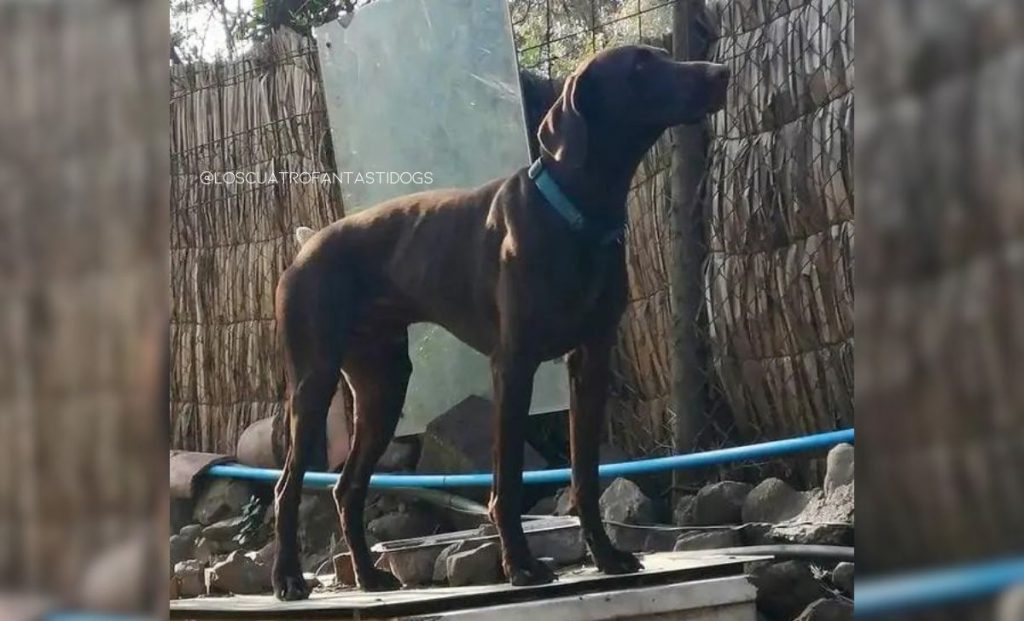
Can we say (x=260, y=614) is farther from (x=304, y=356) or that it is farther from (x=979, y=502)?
(x=979, y=502)

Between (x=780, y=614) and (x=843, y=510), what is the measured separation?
249 millimetres

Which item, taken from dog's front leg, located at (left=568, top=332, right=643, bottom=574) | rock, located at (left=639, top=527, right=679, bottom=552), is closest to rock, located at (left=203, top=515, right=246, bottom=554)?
dog's front leg, located at (left=568, top=332, right=643, bottom=574)

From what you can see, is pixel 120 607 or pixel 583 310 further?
pixel 583 310

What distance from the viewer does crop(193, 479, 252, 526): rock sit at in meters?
2.23

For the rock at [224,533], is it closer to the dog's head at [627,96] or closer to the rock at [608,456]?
the rock at [608,456]

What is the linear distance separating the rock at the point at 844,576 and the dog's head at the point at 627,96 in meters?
0.84

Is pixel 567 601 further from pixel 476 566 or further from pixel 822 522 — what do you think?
pixel 822 522

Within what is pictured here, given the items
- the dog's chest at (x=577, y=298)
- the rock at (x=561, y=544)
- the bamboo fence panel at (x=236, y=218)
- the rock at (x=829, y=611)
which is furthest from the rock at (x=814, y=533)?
the bamboo fence panel at (x=236, y=218)

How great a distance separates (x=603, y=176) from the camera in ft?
6.72

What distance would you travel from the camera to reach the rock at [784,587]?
2.09m

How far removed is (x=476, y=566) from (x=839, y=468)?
650 millimetres

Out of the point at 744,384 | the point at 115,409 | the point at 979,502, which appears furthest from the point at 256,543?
the point at 979,502

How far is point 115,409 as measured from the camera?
1.80m

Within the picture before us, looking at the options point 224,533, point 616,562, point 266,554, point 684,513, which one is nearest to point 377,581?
point 266,554
